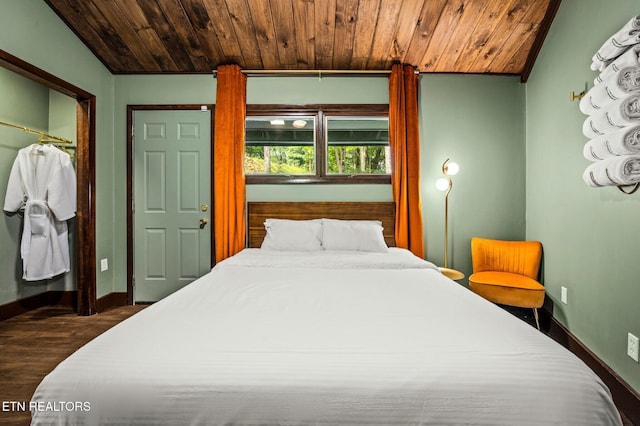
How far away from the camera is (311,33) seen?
2.79 meters

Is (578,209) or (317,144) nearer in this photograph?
(578,209)

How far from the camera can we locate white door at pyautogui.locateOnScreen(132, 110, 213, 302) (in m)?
3.29

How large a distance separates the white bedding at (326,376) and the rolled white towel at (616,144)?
1.22 metres

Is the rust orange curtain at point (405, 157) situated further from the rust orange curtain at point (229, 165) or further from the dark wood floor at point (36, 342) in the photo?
the rust orange curtain at point (229, 165)

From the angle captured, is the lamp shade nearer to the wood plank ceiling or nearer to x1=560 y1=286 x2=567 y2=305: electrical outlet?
the wood plank ceiling

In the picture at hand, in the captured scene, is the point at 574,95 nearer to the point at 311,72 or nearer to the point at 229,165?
the point at 311,72

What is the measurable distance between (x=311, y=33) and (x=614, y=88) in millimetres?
2174

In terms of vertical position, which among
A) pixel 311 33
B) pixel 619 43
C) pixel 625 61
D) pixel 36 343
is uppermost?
pixel 311 33

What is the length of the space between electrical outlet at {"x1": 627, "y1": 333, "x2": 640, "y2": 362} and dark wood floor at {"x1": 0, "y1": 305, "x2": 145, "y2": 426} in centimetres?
313

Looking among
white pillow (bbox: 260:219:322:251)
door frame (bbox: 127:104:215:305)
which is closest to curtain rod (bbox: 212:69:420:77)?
door frame (bbox: 127:104:215:305)

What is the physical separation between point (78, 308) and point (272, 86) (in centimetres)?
284

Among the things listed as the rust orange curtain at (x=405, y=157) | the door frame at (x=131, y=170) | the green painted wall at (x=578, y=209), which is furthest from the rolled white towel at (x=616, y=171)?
the door frame at (x=131, y=170)

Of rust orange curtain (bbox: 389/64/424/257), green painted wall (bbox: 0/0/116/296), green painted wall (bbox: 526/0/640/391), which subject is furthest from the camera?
rust orange curtain (bbox: 389/64/424/257)

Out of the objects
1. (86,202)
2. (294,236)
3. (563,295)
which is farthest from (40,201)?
(563,295)
